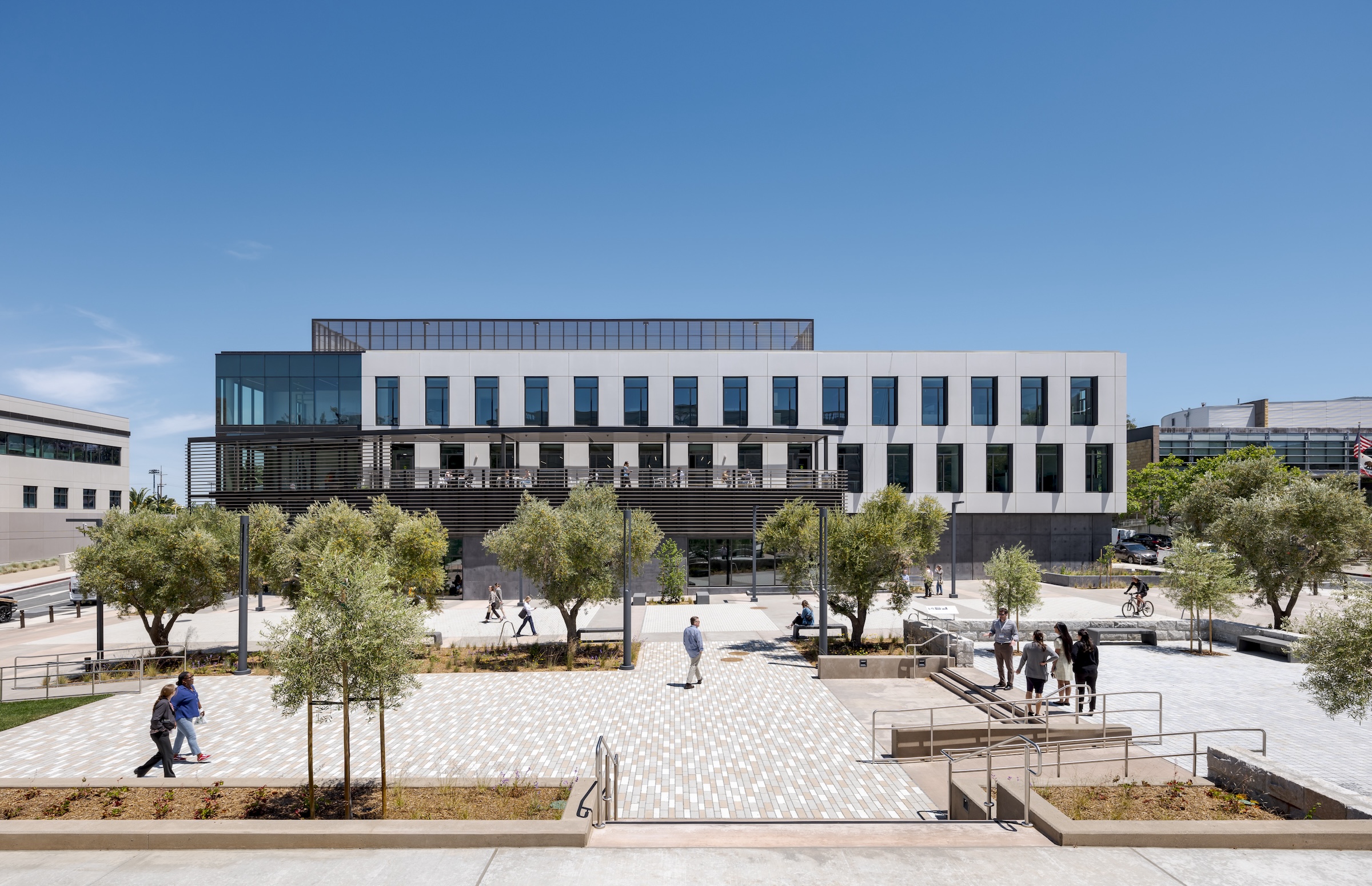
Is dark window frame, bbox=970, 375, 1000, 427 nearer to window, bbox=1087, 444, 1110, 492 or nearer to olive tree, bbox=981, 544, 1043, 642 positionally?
window, bbox=1087, 444, 1110, 492

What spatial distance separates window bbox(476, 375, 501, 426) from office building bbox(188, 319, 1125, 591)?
0.07m

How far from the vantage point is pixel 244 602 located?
18.8 metres

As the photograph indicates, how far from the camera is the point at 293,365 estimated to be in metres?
40.3

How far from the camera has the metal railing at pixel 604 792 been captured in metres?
8.58

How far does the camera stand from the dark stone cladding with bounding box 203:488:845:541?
33.6 metres

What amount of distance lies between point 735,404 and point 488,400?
14449mm

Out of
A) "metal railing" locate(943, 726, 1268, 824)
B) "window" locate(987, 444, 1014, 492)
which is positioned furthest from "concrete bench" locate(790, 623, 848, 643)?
"window" locate(987, 444, 1014, 492)

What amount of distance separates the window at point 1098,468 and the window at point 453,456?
124 feet

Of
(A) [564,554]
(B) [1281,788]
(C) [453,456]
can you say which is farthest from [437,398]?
(B) [1281,788]

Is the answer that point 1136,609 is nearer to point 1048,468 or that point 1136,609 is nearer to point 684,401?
point 1048,468

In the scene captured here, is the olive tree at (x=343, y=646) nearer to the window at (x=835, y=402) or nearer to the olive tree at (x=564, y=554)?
the olive tree at (x=564, y=554)

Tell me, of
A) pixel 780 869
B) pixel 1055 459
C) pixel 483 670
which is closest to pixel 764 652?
pixel 483 670

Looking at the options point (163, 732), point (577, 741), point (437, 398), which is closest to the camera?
point (163, 732)

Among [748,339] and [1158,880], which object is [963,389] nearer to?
[748,339]
